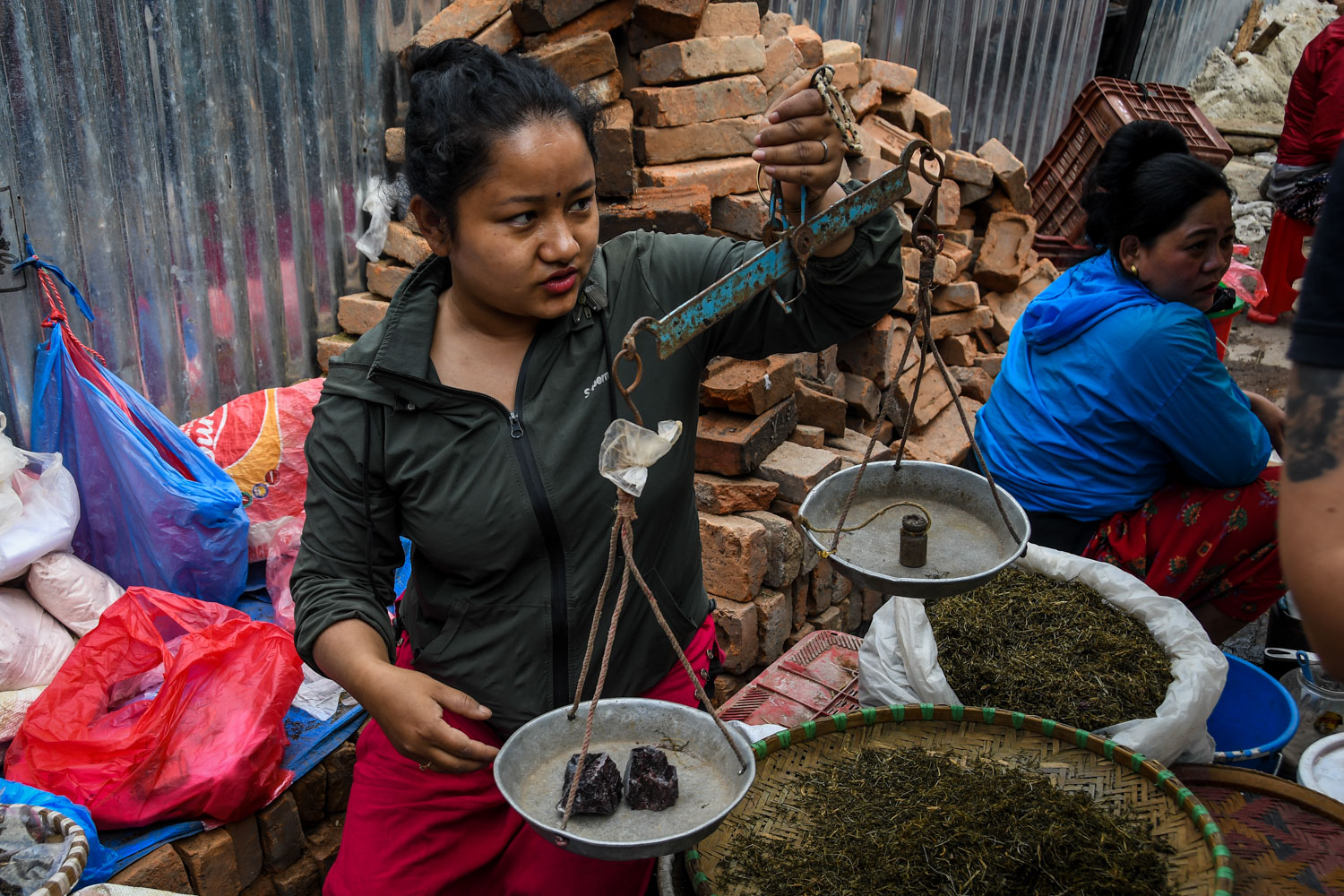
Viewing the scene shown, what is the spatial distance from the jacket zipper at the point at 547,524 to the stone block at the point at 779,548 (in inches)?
65.6

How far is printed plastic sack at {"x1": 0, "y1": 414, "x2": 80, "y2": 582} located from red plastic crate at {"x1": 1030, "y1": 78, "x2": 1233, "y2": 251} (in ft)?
19.5

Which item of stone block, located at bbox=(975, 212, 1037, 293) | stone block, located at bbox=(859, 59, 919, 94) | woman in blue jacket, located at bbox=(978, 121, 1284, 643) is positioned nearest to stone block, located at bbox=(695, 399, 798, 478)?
woman in blue jacket, located at bbox=(978, 121, 1284, 643)

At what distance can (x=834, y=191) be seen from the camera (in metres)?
1.84

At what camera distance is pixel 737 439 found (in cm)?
360

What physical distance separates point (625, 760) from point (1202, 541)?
223 centimetres

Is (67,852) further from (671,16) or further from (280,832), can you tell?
(671,16)

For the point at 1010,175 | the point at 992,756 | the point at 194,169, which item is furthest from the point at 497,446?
the point at 1010,175

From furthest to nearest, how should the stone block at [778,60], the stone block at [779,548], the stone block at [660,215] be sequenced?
the stone block at [778,60] < the stone block at [660,215] < the stone block at [779,548]

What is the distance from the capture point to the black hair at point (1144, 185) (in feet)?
9.86

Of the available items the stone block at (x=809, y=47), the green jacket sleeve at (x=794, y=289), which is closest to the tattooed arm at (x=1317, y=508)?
the green jacket sleeve at (x=794, y=289)

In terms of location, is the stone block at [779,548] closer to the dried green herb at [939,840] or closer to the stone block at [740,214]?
the stone block at [740,214]

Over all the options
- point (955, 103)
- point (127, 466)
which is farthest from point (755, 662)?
point (955, 103)

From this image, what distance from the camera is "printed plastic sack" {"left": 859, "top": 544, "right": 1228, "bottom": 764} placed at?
7.45 ft

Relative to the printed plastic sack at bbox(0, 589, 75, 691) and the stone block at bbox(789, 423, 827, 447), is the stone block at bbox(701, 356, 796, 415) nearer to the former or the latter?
the stone block at bbox(789, 423, 827, 447)
